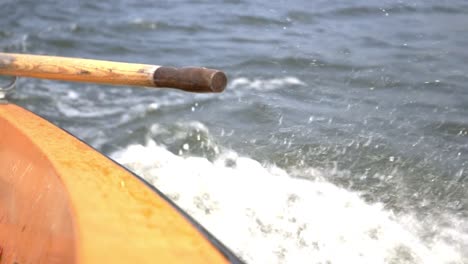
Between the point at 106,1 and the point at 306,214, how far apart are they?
215 inches

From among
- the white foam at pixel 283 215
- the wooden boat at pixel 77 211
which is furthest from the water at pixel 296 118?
the wooden boat at pixel 77 211

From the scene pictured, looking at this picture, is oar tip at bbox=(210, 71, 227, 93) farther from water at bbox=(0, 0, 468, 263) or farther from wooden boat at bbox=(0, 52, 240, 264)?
water at bbox=(0, 0, 468, 263)

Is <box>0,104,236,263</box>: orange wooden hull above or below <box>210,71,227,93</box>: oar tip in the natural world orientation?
below

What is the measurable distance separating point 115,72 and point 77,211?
68 cm

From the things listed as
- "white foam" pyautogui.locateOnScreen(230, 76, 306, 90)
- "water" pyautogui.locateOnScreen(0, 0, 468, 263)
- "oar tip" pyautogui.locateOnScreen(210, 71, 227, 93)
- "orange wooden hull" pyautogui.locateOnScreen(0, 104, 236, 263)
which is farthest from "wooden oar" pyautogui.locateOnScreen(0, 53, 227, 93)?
"white foam" pyautogui.locateOnScreen(230, 76, 306, 90)

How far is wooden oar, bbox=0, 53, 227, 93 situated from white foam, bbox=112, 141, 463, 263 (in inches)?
42.3

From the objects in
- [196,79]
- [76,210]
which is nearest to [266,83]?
[196,79]

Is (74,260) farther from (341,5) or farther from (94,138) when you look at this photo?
(341,5)

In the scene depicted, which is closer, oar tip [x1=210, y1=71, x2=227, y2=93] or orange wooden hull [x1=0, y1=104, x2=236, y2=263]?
orange wooden hull [x1=0, y1=104, x2=236, y2=263]

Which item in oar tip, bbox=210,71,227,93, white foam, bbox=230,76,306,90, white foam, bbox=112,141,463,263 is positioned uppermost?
oar tip, bbox=210,71,227,93

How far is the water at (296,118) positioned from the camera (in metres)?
2.92

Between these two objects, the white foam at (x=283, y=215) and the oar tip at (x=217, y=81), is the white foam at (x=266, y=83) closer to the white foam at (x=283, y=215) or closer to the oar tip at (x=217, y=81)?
the white foam at (x=283, y=215)

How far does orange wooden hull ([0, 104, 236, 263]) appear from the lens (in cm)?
143

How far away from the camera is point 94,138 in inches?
163
